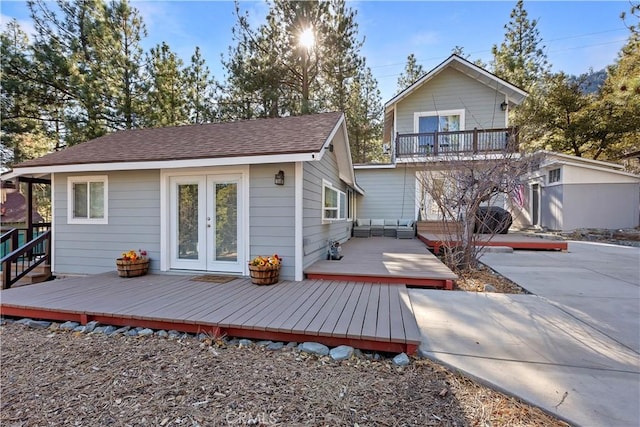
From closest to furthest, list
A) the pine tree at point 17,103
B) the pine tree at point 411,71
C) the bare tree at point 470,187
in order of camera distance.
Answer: the bare tree at point 470,187, the pine tree at point 17,103, the pine tree at point 411,71

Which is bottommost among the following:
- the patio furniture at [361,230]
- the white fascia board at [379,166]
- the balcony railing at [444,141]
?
the patio furniture at [361,230]

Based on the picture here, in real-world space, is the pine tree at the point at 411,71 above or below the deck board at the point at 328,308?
above

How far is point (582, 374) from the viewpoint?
92.7 inches

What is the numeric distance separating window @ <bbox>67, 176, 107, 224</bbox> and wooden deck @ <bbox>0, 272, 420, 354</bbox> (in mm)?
1553

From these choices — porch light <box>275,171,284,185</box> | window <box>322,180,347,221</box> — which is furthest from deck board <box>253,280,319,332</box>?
window <box>322,180,347,221</box>

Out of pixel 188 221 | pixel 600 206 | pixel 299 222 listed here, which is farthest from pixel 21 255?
pixel 600 206

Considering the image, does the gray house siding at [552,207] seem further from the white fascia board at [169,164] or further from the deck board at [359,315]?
the white fascia board at [169,164]

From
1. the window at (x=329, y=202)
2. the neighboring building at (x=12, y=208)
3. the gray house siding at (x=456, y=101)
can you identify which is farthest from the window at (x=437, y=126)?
the neighboring building at (x=12, y=208)

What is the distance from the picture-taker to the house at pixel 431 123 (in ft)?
38.8

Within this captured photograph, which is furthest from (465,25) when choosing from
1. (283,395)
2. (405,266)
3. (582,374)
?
(283,395)

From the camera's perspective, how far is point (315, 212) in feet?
19.7

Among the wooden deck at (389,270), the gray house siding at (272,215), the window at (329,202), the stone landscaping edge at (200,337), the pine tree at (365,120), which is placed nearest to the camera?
the stone landscaping edge at (200,337)

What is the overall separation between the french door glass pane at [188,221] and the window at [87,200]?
1.76 metres

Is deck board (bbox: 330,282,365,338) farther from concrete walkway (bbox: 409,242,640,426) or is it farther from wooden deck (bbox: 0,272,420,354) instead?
concrete walkway (bbox: 409,242,640,426)
